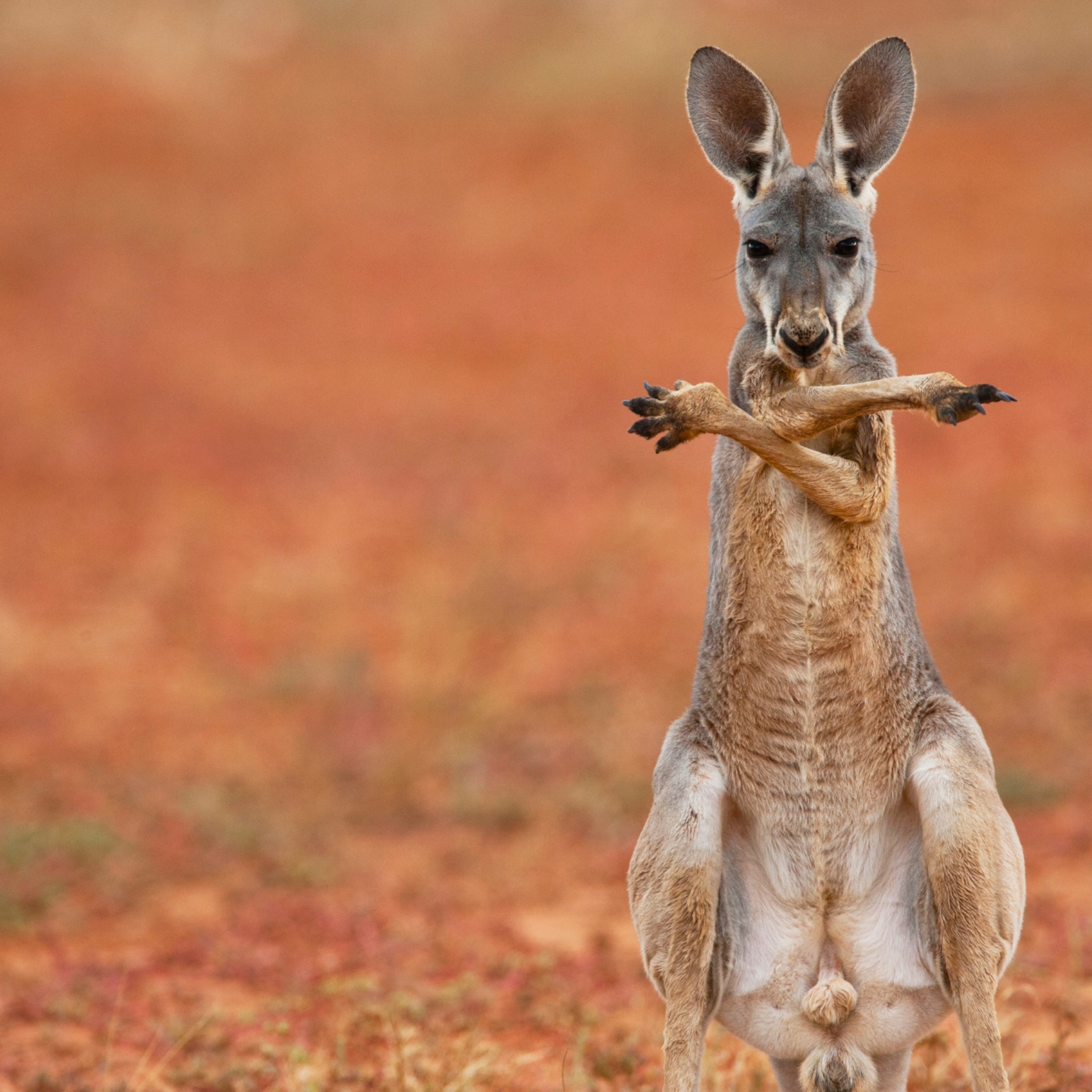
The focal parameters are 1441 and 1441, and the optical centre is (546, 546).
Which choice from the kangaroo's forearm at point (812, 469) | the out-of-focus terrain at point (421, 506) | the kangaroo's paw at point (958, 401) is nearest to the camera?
the kangaroo's paw at point (958, 401)

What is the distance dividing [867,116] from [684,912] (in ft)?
7.15

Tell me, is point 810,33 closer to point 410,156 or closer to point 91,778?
point 410,156

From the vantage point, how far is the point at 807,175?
389 cm

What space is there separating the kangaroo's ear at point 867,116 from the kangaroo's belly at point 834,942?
1.73m

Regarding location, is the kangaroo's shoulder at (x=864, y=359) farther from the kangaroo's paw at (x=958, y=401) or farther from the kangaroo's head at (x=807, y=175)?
the kangaroo's paw at (x=958, y=401)

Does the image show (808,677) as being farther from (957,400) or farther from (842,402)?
(957,400)

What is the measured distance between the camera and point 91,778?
8.86 meters

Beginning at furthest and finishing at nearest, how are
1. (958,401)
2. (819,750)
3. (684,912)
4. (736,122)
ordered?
1. (736,122)
2. (819,750)
3. (684,912)
4. (958,401)

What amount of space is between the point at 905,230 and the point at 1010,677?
10815 millimetres

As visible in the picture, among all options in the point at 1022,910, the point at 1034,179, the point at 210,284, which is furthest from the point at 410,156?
the point at 1022,910

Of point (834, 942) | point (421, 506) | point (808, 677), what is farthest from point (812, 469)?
point (421, 506)

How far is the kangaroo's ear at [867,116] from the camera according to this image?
3.88 m

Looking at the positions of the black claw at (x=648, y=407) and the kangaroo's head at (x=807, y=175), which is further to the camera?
the kangaroo's head at (x=807, y=175)

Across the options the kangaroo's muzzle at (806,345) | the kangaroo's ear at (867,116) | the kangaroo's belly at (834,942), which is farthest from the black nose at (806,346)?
the kangaroo's belly at (834,942)
